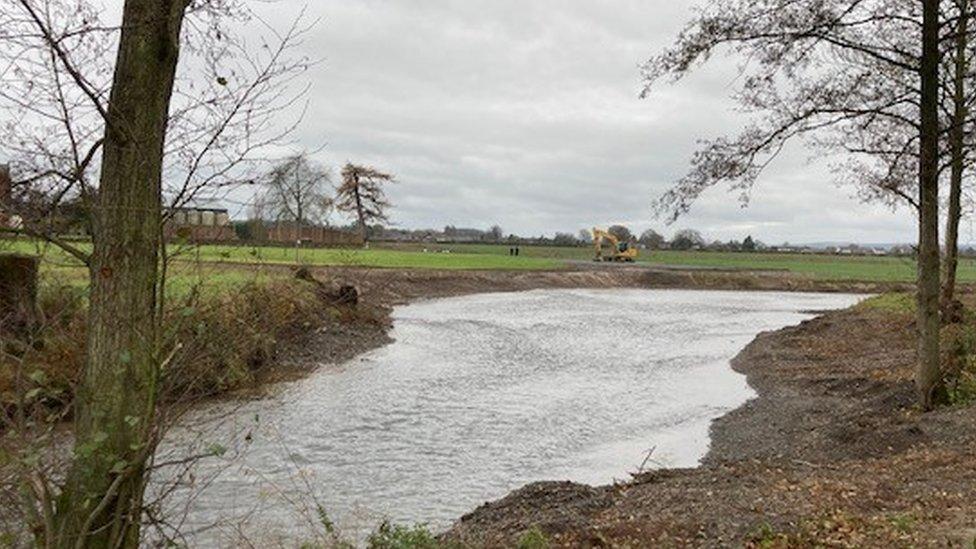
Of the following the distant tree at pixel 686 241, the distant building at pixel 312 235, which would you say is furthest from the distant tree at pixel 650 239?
the distant building at pixel 312 235

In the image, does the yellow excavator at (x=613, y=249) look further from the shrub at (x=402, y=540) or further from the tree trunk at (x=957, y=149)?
the shrub at (x=402, y=540)

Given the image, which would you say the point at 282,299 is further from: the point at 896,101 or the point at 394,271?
the point at 394,271

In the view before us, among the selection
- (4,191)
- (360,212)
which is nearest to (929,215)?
(4,191)

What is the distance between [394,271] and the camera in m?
→ 49.1

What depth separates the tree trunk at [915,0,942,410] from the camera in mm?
10367

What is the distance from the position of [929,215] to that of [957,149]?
972 millimetres

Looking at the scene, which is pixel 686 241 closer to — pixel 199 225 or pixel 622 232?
pixel 622 232

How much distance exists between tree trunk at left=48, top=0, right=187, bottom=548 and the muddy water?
57 cm

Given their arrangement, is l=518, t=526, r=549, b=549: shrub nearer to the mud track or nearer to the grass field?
the mud track

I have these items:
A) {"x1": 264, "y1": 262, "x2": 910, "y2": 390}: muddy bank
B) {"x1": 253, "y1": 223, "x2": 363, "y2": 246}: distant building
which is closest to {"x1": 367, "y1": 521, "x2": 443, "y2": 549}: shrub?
{"x1": 264, "y1": 262, "x2": 910, "y2": 390}: muddy bank

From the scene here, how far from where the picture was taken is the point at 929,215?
10773 mm

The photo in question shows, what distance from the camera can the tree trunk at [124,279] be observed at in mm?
4469

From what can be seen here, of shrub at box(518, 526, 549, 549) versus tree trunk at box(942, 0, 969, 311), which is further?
tree trunk at box(942, 0, 969, 311)

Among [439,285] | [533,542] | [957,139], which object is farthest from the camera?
[439,285]
